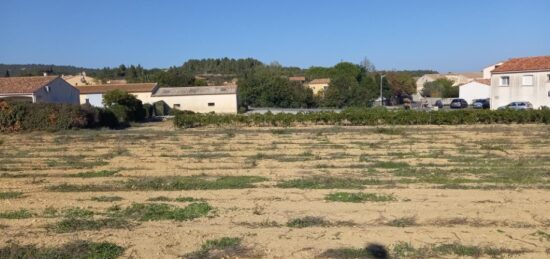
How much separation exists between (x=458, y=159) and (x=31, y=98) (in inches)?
1444

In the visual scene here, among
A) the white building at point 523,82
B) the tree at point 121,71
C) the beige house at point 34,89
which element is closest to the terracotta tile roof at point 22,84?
the beige house at point 34,89

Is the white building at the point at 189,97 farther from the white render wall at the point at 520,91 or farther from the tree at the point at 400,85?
the tree at the point at 400,85

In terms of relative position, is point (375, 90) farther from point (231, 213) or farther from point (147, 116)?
point (231, 213)

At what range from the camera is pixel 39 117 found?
31.1 meters

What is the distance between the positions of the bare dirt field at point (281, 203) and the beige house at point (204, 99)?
4031 cm

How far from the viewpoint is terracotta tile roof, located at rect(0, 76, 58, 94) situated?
1646 inches

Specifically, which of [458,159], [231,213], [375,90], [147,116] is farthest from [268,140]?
[375,90]

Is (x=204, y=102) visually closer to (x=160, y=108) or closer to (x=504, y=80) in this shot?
(x=160, y=108)

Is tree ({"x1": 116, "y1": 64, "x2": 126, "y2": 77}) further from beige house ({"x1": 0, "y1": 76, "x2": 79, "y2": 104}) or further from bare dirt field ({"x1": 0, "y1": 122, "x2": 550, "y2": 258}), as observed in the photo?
bare dirt field ({"x1": 0, "y1": 122, "x2": 550, "y2": 258})

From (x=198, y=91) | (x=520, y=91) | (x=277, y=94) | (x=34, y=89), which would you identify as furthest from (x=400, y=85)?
(x=34, y=89)

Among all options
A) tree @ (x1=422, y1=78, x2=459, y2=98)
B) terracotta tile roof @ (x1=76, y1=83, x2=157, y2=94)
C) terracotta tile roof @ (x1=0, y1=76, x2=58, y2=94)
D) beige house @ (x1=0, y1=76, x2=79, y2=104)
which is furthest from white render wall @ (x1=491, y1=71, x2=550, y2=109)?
A: terracotta tile roof @ (x1=0, y1=76, x2=58, y2=94)

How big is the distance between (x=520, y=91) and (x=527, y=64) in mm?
2597

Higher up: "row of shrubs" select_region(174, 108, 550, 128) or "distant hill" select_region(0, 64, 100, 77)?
"distant hill" select_region(0, 64, 100, 77)

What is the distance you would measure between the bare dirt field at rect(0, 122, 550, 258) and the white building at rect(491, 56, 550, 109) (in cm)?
3158
